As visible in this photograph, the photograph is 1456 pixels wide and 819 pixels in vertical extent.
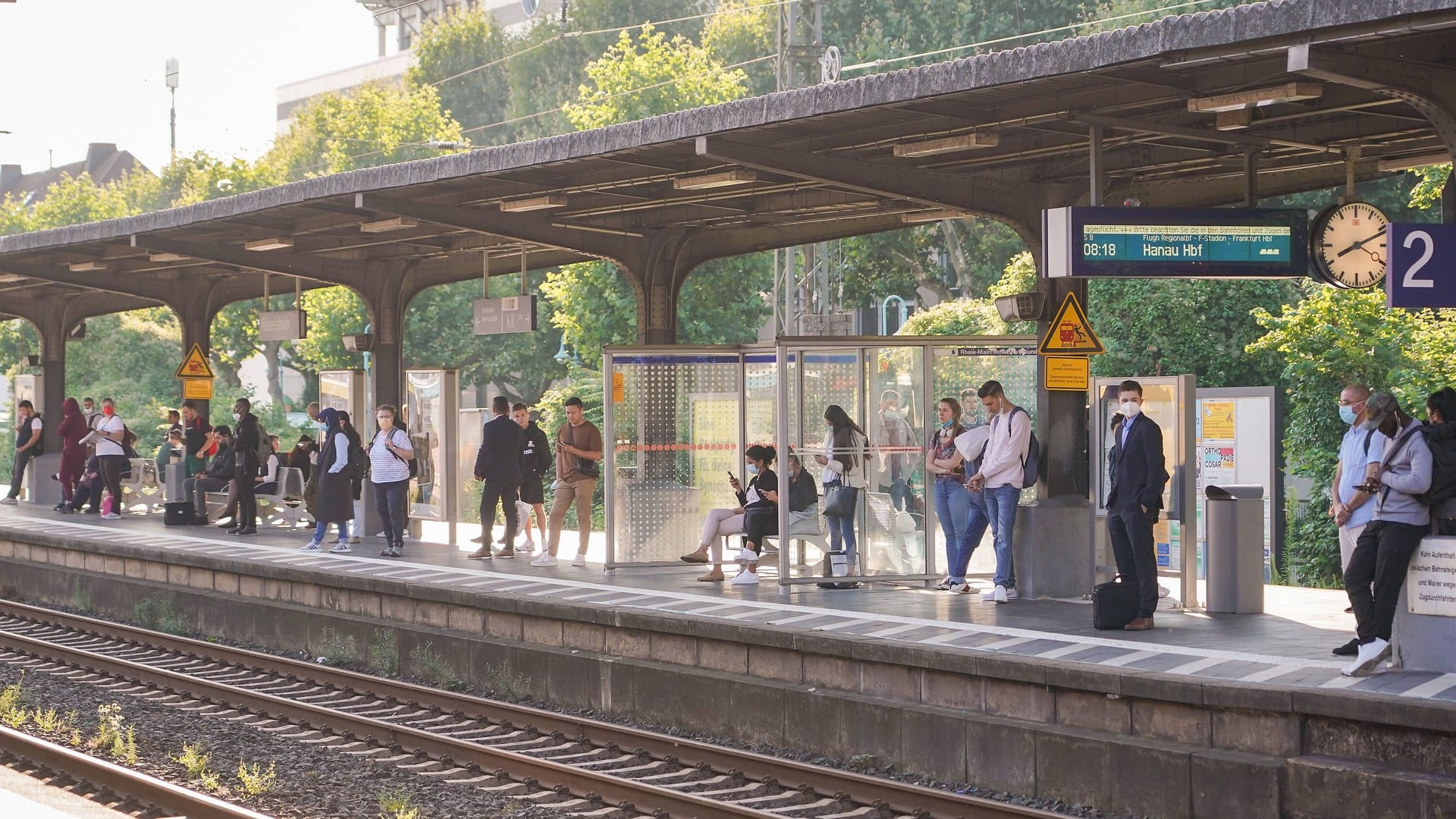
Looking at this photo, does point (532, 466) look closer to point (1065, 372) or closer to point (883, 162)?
point (883, 162)

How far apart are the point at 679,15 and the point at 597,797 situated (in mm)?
57194

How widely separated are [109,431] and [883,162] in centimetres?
1446

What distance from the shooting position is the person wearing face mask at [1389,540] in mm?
9531

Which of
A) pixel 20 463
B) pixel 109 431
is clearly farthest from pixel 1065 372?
pixel 20 463

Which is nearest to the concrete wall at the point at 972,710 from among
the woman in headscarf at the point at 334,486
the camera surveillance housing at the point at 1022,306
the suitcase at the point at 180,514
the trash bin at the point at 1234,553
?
the woman in headscarf at the point at 334,486

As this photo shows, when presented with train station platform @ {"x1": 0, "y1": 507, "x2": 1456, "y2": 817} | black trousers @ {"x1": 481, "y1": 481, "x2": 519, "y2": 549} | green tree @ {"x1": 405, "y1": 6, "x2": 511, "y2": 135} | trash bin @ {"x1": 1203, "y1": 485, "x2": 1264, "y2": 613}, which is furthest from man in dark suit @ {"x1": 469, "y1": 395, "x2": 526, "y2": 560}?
green tree @ {"x1": 405, "y1": 6, "x2": 511, "y2": 135}

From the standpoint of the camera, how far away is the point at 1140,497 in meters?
11.9

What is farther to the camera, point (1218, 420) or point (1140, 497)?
point (1218, 420)

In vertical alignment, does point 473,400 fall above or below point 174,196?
below

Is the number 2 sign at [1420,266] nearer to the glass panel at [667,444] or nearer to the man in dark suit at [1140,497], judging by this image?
the man in dark suit at [1140,497]

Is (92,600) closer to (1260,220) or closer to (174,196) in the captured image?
(1260,220)

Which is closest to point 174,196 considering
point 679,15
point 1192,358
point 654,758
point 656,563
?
point 679,15

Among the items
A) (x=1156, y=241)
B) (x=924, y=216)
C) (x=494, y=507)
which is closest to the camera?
(x=1156, y=241)

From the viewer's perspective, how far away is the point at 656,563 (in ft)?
54.5
